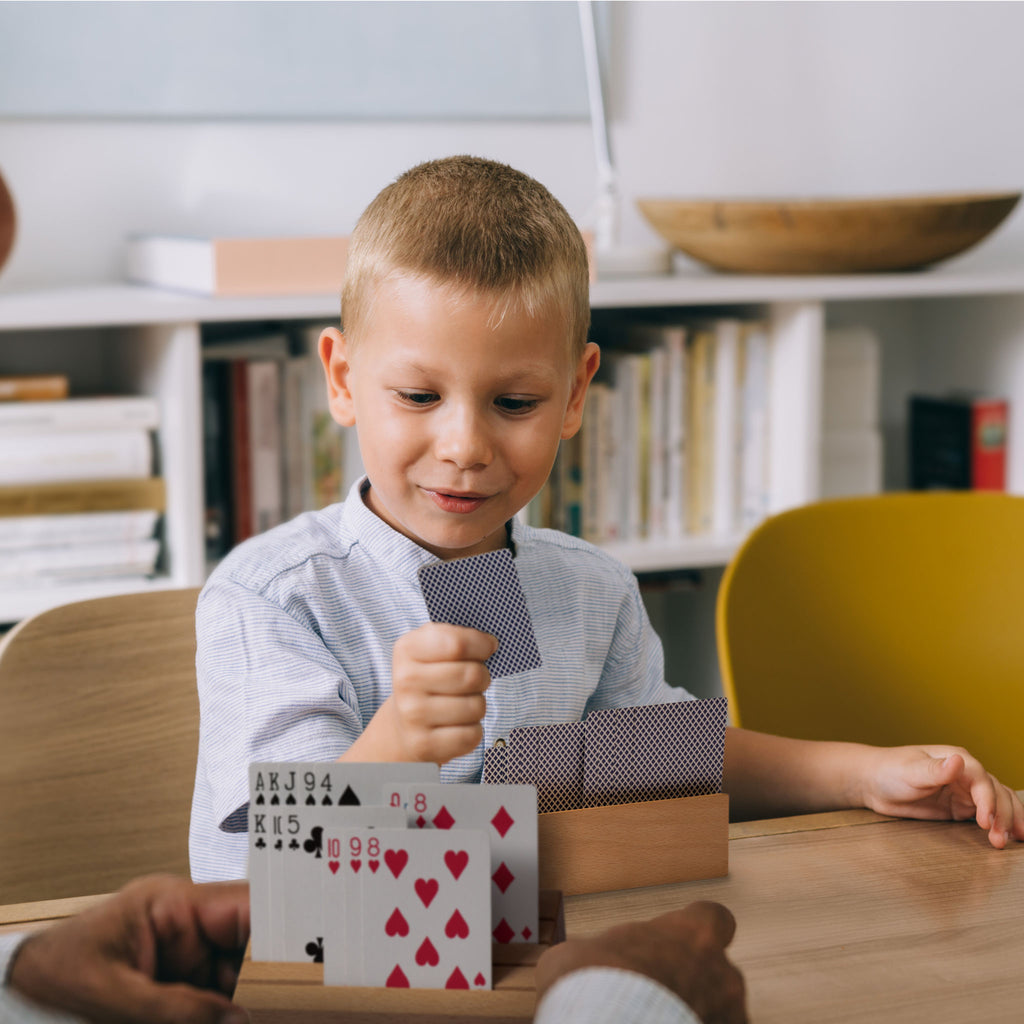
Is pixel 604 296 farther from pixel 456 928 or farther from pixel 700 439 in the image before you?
pixel 456 928

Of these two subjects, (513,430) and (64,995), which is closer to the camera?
(64,995)

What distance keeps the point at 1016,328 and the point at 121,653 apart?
1754mm

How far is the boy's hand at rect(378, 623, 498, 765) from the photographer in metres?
0.67

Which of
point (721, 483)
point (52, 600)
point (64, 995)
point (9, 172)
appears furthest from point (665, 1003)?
point (9, 172)

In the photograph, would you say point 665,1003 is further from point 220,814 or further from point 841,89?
point 841,89

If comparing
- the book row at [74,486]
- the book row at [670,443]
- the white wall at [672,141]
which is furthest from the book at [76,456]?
the book row at [670,443]

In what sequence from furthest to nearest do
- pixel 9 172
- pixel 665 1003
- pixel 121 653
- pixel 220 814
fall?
pixel 9 172, pixel 121 653, pixel 220 814, pixel 665 1003

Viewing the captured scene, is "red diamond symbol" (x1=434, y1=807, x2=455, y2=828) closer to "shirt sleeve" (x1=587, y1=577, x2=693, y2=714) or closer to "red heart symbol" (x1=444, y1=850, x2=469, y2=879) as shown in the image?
"red heart symbol" (x1=444, y1=850, x2=469, y2=879)

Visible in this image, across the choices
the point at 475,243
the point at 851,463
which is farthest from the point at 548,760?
the point at 851,463

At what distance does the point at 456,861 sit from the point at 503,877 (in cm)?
5

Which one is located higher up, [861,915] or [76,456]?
[76,456]

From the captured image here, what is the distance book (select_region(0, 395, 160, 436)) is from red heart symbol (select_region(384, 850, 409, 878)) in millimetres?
1269

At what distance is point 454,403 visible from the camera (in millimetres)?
873

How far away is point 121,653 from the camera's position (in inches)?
42.9
